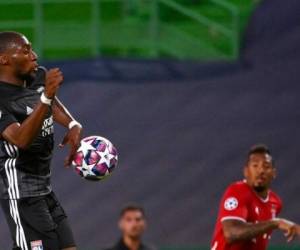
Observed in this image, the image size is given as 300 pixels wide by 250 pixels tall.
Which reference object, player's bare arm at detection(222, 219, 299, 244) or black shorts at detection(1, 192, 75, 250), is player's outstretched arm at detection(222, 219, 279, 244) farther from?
black shorts at detection(1, 192, 75, 250)

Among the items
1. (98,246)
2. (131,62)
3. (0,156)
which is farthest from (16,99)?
(131,62)

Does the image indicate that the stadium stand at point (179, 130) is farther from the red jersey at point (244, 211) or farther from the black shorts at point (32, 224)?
the black shorts at point (32, 224)

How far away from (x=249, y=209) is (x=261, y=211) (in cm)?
12

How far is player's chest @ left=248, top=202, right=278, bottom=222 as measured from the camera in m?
9.70

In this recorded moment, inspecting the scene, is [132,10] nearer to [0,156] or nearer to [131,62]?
[131,62]

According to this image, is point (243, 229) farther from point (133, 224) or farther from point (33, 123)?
point (133, 224)

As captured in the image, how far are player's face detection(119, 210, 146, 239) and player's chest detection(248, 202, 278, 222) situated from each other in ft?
8.07

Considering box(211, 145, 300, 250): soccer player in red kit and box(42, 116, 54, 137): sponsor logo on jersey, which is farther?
box(211, 145, 300, 250): soccer player in red kit

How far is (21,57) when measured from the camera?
26.0ft

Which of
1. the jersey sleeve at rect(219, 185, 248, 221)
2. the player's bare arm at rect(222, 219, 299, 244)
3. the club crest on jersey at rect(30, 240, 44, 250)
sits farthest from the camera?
the jersey sleeve at rect(219, 185, 248, 221)

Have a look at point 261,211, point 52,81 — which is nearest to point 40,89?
point 52,81

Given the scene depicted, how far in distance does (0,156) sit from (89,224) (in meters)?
6.61

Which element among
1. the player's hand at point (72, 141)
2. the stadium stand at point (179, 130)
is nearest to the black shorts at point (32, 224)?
the player's hand at point (72, 141)

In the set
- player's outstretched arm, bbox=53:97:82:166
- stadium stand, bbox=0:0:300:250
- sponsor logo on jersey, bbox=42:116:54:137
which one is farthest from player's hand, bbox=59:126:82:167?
stadium stand, bbox=0:0:300:250
